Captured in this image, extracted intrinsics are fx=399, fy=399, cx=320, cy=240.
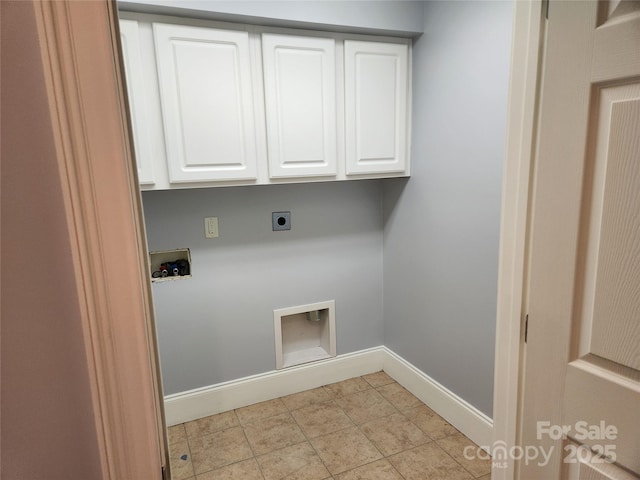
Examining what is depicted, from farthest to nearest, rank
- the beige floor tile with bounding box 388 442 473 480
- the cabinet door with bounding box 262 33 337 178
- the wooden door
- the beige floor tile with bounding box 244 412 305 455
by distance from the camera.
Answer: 1. the beige floor tile with bounding box 244 412 305 455
2. the cabinet door with bounding box 262 33 337 178
3. the beige floor tile with bounding box 388 442 473 480
4. the wooden door

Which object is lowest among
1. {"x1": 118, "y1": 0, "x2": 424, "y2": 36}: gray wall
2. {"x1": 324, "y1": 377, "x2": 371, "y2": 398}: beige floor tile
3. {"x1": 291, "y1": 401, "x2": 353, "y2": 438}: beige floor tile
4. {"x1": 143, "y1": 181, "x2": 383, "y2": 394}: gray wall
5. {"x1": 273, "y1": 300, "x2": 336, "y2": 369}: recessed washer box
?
{"x1": 291, "y1": 401, "x2": 353, "y2": 438}: beige floor tile

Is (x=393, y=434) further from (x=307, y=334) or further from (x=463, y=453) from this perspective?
(x=307, y=334)

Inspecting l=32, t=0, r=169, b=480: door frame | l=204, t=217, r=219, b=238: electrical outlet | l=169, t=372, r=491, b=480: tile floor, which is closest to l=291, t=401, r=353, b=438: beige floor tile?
l=169, t=372, r=491, b=480: tile floor

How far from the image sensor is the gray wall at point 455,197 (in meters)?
1.82

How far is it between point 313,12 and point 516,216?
1.51 meters

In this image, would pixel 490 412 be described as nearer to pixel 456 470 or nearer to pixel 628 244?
pixel 456 470

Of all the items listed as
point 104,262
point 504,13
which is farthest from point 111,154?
point 504,13

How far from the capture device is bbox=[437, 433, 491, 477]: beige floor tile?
6.32 feet

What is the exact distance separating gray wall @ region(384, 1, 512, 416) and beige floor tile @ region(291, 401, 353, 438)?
582 mm

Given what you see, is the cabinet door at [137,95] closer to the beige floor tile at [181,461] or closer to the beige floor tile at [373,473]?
the beige floor tile at [181,461]

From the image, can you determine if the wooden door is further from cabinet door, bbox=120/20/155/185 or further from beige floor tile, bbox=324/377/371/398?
beige floor tile, bbox=324/377/371/398

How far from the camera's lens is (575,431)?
89cm

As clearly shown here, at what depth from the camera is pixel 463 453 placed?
2031mm

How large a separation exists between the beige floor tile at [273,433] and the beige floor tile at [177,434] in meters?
0.35
